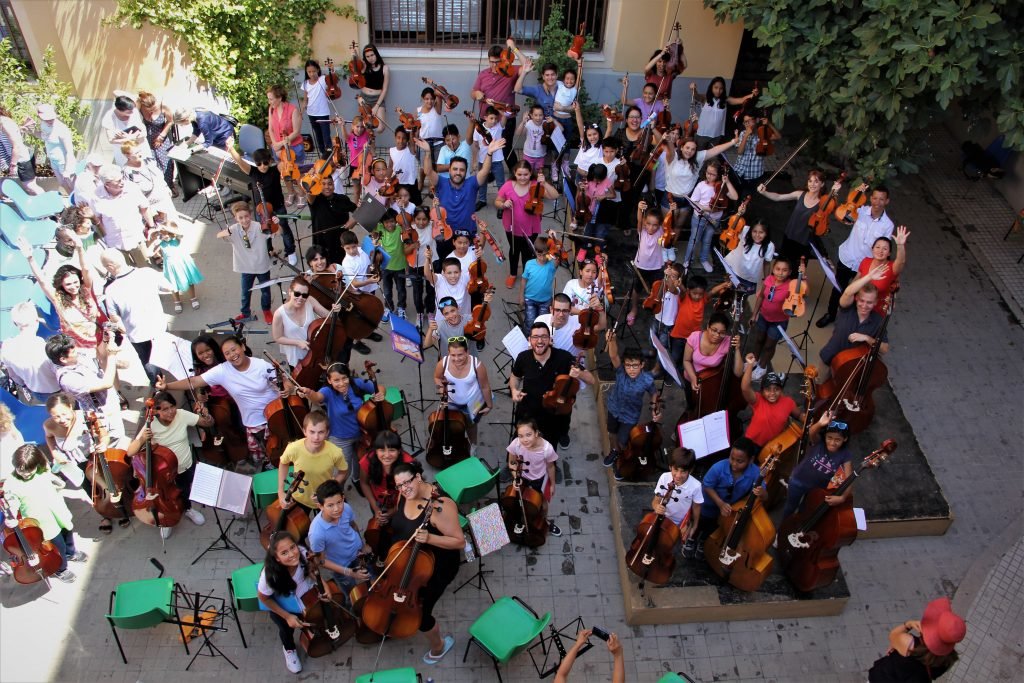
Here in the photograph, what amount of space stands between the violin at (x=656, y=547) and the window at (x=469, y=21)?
24.4ft

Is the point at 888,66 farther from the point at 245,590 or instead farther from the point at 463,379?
the point at 245,590

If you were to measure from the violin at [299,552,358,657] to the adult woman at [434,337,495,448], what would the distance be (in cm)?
167

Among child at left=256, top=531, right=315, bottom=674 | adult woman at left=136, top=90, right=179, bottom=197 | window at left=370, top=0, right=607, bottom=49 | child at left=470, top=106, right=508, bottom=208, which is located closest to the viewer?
child at left=256, top=531, right=315, bottom=674

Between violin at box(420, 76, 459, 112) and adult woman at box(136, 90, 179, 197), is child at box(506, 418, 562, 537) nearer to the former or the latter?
violin at box(420, 76, 459, 112)

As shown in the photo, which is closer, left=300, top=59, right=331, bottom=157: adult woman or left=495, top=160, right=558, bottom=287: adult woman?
left=495, top=160, right=558, bottom=287: adult woman

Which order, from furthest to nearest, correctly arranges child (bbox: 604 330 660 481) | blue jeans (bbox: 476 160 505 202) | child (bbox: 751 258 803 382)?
1. blue jeans (bbox: 476 160 505 202)
2. child (bbox: 751 258 803 382)
3. child (bbox: 604 330 660 481)

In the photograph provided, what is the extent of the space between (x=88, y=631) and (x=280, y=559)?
2.14 meters

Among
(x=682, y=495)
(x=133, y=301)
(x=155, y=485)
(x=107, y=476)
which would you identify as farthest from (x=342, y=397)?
(x=682, y=495)

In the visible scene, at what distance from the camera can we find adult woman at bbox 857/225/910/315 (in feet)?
22.4

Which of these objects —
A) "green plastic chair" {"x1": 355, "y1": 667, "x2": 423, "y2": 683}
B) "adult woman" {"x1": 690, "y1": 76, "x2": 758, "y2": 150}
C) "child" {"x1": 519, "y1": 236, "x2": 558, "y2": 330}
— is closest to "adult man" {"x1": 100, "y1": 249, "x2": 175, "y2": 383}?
"child" {"x1": 519, "y1": 236, "x2": 558, "y2": 330}

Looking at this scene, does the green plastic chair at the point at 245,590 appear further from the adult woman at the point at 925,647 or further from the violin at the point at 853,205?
the violin at the point at 853,205

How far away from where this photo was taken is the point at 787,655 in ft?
19.4

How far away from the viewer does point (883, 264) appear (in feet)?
22.4

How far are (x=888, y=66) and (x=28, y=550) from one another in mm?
8068
